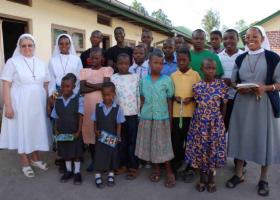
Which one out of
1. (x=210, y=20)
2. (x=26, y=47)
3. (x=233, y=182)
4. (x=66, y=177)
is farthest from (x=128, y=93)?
(x=210, y=20)

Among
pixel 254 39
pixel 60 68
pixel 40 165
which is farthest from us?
pixel 40 165

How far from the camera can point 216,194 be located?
356 centimetres

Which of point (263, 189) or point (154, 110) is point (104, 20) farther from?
point (263, 189)

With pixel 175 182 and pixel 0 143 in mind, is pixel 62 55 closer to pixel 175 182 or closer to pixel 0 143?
pixel 0 143

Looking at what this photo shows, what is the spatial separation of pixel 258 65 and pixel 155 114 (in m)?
1.39

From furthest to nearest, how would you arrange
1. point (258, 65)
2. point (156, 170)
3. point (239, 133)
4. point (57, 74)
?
1. point (57, 74)
2. point (156, 170)
3. point (239, 133)
4. point (258, 65)

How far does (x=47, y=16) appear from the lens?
7.44m

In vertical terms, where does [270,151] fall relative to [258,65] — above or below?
below

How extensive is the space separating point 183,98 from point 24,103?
2.22 metres

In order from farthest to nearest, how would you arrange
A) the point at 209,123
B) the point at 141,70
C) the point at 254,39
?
the point at 141,70, the point at 209,123, the point at 254,39

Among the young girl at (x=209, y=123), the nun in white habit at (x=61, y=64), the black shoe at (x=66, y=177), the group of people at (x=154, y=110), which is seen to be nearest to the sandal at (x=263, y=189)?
the group of people at (x=154, y=110)

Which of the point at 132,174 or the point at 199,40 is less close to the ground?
the point at 199,40

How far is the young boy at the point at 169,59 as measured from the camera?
4.14 m

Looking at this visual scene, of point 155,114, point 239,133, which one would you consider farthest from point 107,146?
point 239,133
